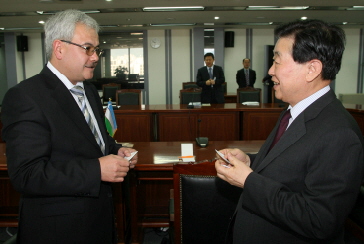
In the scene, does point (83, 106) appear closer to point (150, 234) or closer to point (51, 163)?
point (51, 163)

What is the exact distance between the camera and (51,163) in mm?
1165

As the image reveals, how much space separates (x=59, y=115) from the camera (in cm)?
122

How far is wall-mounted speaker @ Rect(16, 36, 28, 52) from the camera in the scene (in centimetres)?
991

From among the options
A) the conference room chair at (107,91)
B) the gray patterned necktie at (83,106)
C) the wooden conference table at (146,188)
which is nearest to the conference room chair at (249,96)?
the wooden conference table at (146,188)

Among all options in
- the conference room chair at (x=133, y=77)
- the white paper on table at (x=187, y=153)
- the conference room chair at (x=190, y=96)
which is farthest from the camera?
the conference room chair at (x=133, y=77)

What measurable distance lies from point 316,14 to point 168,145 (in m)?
6.65

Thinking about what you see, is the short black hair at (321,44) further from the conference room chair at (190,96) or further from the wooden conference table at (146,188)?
the conference room chair at (190,96)

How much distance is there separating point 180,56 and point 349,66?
5.88 metres

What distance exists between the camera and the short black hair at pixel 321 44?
1.04m

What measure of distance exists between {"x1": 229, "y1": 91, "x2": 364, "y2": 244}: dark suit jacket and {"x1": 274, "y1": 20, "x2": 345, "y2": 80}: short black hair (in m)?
0.12

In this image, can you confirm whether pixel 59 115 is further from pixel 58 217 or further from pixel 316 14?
pixel 316 14

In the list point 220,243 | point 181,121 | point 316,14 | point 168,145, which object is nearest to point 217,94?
point 181,121

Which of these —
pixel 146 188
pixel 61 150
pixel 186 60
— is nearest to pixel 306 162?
pixel 61 150

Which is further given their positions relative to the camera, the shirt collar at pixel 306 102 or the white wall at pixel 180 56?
the white wall at pixel 180 56
